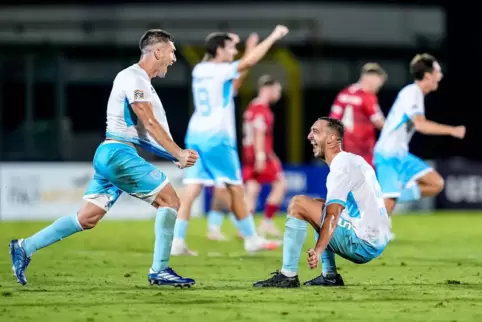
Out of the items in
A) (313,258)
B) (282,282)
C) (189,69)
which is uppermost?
(189,69)

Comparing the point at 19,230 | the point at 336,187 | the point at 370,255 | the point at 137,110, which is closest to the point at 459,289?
the point at 370,255

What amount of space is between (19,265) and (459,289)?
351cm

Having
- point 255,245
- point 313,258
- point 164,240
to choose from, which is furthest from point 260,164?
point 313,258

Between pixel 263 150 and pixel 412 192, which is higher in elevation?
pixel 263 150

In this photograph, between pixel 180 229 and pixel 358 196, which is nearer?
pixel 358 196

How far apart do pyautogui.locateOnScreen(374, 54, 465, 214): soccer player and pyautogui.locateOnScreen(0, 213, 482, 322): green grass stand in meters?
0.73

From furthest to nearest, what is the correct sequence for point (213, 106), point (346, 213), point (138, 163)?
point (213, 106), point (138, 163), point (346, 213)

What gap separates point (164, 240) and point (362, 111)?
705cm

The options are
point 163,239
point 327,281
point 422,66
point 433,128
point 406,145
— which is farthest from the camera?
point 406,145

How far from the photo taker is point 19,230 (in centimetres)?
1703

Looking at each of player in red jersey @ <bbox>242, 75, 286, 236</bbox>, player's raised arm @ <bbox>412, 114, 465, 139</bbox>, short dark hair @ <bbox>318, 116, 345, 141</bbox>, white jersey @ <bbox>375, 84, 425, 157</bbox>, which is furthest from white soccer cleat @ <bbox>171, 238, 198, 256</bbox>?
short dark hair @ <bbox>318, 116, 345, 141</bbox>

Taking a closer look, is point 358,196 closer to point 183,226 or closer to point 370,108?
point 183,226

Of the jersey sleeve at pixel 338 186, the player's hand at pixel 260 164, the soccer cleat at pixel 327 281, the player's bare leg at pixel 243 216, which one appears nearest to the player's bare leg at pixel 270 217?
the player's hand at pixel 260 164

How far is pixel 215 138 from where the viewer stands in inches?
492
